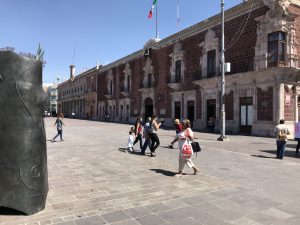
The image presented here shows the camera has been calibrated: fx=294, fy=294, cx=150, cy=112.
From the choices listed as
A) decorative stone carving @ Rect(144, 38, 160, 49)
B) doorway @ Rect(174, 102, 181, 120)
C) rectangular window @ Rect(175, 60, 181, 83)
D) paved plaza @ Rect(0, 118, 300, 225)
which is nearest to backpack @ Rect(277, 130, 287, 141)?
paved plaza @ Rect(0, 118, 300, 225)

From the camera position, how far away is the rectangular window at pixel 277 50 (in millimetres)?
19359

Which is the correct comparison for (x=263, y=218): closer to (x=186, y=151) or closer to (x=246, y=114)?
(x=186, y=151)

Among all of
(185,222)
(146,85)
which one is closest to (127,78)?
(146,85)

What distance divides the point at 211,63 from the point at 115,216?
22394 mm

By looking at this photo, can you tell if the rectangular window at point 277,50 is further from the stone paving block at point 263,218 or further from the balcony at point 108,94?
the balcony at point 108,94

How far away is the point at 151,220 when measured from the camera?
4.08 m

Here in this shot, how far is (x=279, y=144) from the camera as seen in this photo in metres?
10.1

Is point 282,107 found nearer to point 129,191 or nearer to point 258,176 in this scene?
point 258,176

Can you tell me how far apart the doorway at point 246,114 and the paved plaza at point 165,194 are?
12.7 metres

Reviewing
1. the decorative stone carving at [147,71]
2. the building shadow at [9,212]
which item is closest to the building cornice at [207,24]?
the decorative stone carving at [147,71]

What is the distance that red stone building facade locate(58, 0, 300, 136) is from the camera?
19266 mm

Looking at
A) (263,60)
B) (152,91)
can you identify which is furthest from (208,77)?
(152,91)

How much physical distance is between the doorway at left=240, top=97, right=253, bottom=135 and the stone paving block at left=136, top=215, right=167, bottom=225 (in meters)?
18.2

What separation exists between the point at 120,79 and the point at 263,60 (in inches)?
1065
